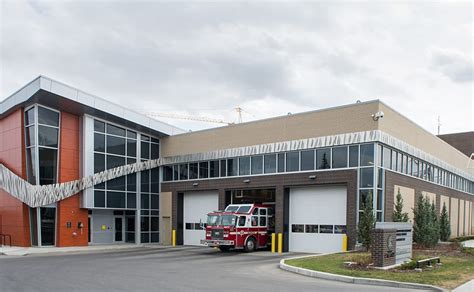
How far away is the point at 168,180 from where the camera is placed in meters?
37.1

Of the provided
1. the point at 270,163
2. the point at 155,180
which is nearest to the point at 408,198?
the point at 270,163

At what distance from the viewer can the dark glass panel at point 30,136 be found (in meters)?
31.3

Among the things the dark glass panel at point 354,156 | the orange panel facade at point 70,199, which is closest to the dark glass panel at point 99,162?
the orange panel facade at point 70,199

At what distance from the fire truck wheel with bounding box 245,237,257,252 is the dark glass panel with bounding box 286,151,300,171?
4.66 m

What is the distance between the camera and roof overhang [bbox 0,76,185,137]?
1156 inches

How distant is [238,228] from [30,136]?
15382 mm

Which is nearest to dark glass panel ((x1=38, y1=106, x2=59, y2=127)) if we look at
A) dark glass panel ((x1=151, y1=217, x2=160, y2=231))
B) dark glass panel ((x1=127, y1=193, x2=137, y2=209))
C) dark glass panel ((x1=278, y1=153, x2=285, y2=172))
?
dark glass panel ((x1=127, y1=193, x2=137, y2=209))

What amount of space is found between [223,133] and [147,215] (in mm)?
9036

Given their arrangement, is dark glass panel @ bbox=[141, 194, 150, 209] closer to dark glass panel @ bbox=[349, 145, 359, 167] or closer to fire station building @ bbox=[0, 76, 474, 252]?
fire station building @ bbox=[0, 76, 474, 252]

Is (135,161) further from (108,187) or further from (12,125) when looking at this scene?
(12,125)

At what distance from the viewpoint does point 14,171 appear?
32.5m

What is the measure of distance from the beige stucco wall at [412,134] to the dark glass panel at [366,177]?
2.28 metres

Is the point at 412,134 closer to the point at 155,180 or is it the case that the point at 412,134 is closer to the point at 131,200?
the point at 155,180

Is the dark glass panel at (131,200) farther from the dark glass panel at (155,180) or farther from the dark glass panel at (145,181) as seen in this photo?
the dark glass panel at (155,180)
